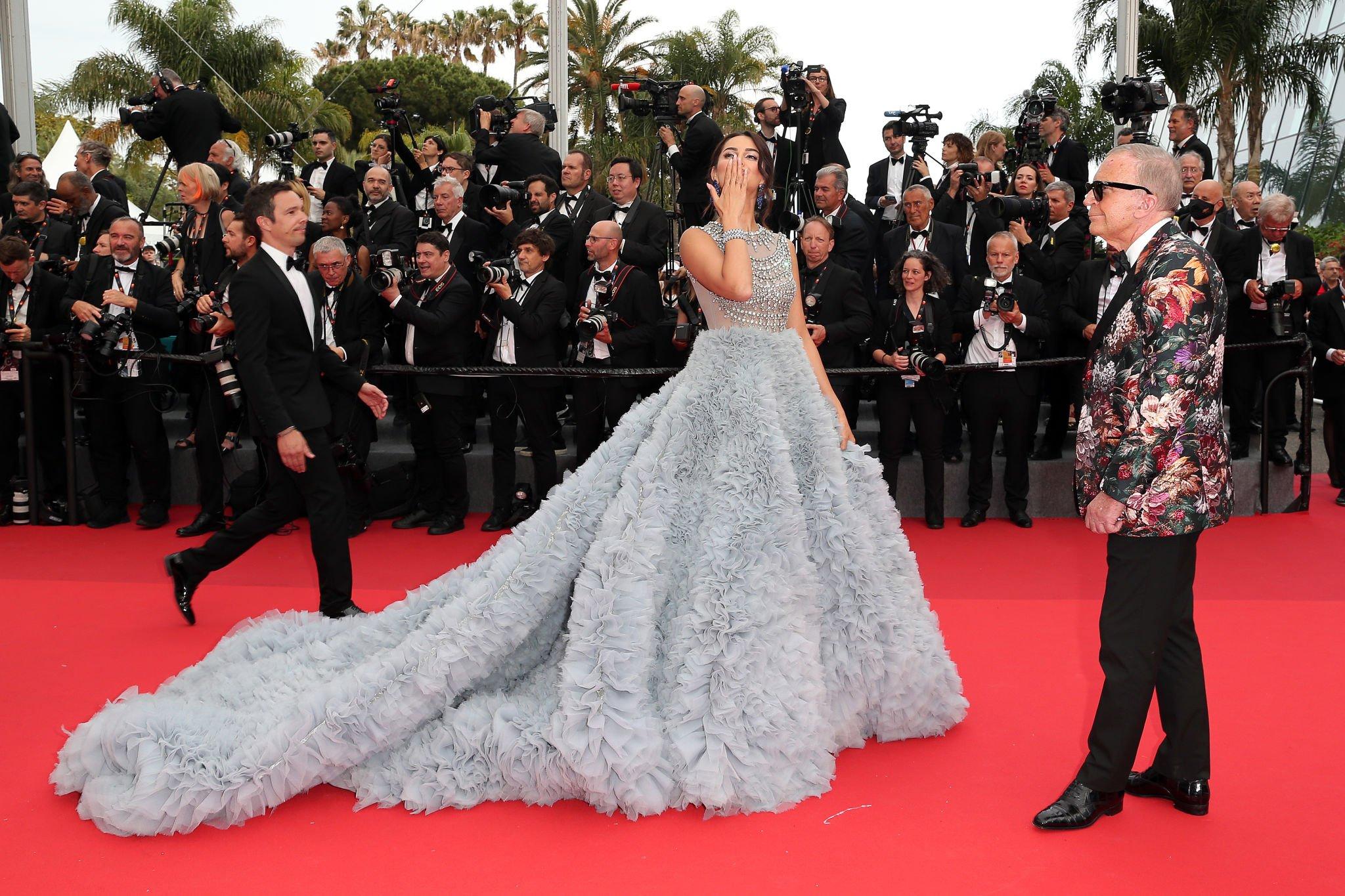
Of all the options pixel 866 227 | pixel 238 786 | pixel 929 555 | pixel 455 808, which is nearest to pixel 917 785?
pixel 455 808

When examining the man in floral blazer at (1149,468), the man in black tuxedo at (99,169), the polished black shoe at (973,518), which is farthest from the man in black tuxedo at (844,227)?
the man in black tuxedo at (99,169)

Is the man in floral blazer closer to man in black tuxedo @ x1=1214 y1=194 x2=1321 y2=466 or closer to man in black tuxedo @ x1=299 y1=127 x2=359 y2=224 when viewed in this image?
man in black tuxedo @ x1=1214 y1=194 x2=1321 y2=466

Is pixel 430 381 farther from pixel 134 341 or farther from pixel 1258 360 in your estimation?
pixel 1258 360

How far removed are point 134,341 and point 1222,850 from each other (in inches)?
250

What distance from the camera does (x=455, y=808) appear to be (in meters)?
3.09

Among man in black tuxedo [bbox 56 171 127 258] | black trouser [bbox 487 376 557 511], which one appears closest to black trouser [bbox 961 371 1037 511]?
black trouser [bbox 487 376 557 511]

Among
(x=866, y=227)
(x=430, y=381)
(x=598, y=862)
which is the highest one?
(x=866, y=227)

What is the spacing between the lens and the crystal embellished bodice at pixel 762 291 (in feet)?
11.5

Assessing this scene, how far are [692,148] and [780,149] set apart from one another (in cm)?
114

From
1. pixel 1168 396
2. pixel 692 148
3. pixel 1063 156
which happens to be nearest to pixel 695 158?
pixel 692 148

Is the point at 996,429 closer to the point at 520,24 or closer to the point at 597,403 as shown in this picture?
the point at 597,403

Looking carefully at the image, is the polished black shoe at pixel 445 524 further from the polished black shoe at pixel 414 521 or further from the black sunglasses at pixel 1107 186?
the black sunglasses at pixel 1107 186

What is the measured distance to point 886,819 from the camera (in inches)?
119

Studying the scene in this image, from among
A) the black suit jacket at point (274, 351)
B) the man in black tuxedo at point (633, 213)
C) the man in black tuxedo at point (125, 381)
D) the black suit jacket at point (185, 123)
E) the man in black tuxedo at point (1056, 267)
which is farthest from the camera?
the black suit jacket at point (185, 123)
